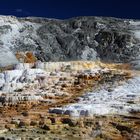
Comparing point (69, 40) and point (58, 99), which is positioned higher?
point (69, 40)

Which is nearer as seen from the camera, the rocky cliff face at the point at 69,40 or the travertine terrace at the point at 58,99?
the travertine terrace at the point at 58,99

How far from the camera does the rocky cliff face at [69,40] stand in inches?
1602

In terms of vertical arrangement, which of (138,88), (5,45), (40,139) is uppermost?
(5,45)

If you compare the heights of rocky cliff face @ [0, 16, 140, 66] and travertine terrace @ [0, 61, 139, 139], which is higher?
rocky cliff face @ [0, 16, 140, 66]

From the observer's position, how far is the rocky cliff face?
133 ft

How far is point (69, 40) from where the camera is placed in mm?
42875

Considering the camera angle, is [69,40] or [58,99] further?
[69,40]

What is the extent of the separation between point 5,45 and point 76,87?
1390 centimetres

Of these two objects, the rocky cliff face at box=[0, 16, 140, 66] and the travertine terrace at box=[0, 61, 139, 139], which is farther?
the rocky cliff face at box=[0, 16, 140, 66]

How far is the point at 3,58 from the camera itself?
126 feet

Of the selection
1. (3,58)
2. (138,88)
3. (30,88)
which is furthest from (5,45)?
(138,88)

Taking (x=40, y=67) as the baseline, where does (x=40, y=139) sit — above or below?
below

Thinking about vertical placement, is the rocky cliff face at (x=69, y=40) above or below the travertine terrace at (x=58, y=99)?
above

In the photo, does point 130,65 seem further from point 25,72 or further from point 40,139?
point 40,139
